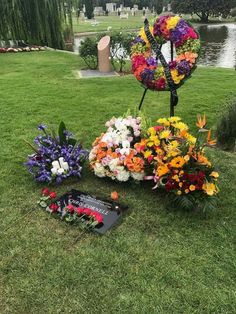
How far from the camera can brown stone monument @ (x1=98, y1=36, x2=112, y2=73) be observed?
11.3m

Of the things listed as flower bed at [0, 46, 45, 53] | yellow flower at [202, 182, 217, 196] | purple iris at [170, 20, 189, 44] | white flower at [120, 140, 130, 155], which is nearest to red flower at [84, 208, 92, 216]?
white flower at [120, 140, 130, 155]

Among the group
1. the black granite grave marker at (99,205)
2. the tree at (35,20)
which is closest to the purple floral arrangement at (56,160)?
the black granite grave marker at (99,205)

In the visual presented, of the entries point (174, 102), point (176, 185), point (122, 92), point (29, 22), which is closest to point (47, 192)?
point (176, 185)

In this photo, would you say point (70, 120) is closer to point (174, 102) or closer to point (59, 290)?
point (174, 102)

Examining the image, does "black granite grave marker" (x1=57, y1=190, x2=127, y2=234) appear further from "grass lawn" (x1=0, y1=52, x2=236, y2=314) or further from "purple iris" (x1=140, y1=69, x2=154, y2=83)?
"purple iris" (x1=140, y1=69, x2=154, y2=83)

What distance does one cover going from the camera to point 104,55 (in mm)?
11375

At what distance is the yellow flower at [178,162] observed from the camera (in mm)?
3854

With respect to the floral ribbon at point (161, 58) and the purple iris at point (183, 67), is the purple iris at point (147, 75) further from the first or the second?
the purple iris at point (183, 67)

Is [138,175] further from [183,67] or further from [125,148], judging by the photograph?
[183,67]

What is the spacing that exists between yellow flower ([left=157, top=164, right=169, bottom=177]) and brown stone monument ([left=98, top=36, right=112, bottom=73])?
8077mm

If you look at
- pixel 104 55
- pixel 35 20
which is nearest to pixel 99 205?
pixel 104 55

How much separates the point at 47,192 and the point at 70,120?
286cm

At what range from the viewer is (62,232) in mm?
3658

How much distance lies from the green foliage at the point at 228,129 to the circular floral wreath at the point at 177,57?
3.68ft
